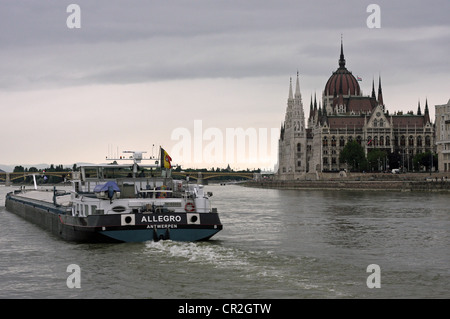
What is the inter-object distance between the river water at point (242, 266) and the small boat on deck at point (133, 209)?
765 mm

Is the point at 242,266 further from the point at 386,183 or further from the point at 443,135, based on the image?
the point at 443,135

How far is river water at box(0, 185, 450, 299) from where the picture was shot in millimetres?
23328

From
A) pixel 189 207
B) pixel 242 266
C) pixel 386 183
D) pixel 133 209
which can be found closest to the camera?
pixel 242 266

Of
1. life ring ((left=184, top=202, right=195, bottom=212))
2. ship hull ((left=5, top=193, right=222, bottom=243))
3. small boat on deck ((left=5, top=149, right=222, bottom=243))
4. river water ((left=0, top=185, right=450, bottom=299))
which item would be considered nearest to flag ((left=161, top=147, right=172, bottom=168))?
small boat on deck ((left=5, top=149, right=222, bottom=243))

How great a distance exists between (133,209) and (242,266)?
9.00 m

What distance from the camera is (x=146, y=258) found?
2906cm

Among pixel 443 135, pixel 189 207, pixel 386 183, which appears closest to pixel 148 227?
pixel 189 207

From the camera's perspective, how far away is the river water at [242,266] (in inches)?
918

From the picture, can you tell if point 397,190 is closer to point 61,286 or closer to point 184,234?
point 184,234

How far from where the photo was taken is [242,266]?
27.6m

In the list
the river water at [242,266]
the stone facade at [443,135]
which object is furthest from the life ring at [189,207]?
the stone facade at [443,135]

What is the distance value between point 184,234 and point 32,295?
35.7 ft

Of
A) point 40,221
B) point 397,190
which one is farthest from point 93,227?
point 397,190
